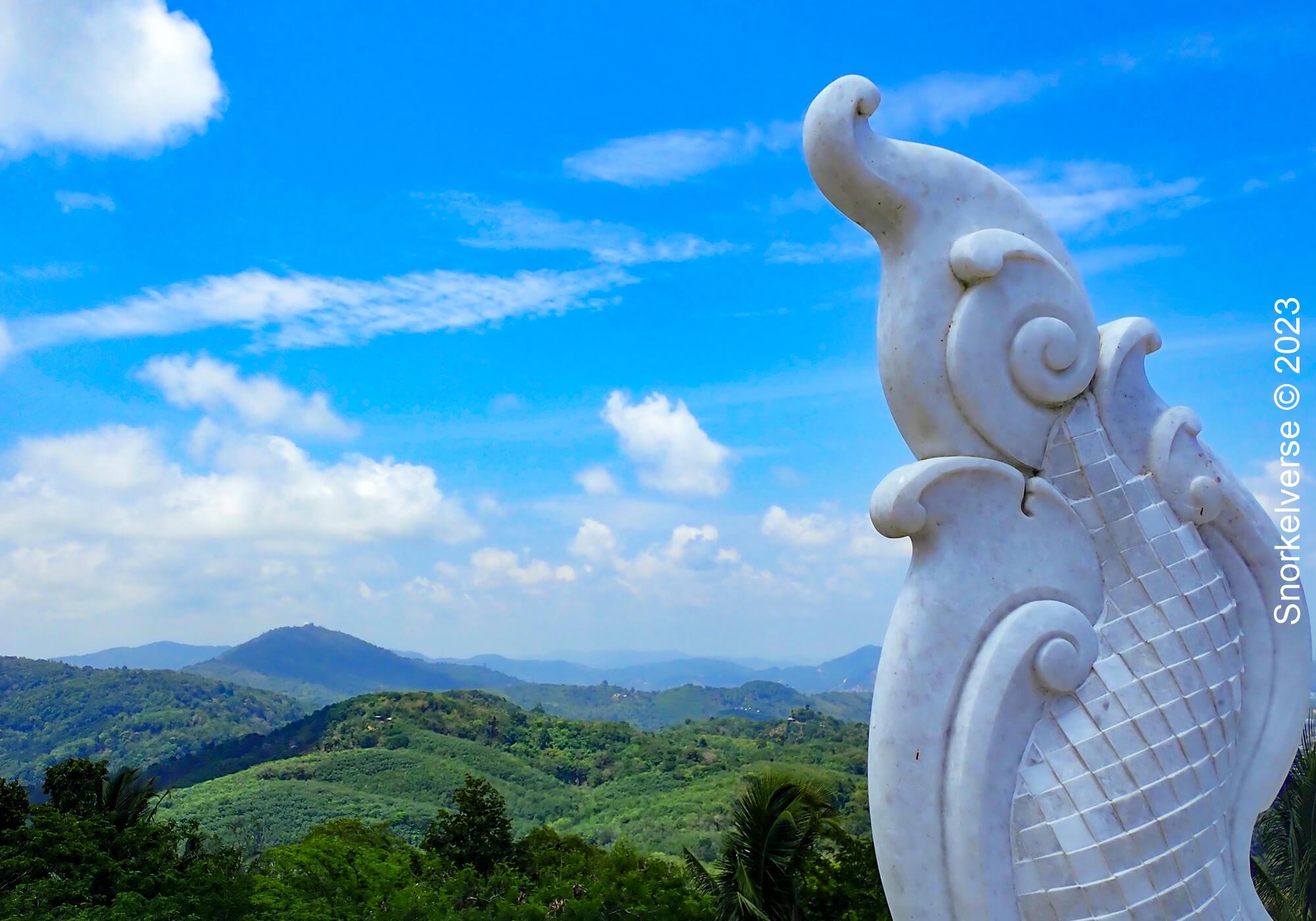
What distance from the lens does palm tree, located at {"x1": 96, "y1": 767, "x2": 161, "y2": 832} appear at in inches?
656

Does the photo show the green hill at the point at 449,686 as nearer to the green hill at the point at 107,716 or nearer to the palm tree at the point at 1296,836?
the green hill at the point at 107,716

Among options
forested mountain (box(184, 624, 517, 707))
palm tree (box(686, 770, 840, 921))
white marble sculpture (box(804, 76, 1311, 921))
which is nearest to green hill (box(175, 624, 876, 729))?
forested mountain (box(184, 624, 517, 707))

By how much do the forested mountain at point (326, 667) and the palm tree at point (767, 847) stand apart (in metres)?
142

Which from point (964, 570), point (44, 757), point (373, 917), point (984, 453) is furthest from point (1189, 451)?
point (44, 757)

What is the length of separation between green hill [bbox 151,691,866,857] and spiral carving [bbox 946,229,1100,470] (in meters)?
28.5

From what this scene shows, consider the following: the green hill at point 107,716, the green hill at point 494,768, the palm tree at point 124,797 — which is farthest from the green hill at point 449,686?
the palm tree at point 124,797

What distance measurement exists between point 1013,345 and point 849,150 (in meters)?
0.95

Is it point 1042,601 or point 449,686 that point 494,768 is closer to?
point 1042,601

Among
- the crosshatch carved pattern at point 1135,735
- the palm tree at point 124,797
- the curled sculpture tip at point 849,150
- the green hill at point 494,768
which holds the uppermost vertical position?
the curled sculpture tip at point 849,150

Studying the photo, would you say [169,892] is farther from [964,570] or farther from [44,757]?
[44,757]

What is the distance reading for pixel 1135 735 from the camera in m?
3.53

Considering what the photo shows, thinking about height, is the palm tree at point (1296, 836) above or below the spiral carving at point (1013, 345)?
below

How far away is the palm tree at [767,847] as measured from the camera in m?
12.4

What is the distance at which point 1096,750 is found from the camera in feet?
11.4
